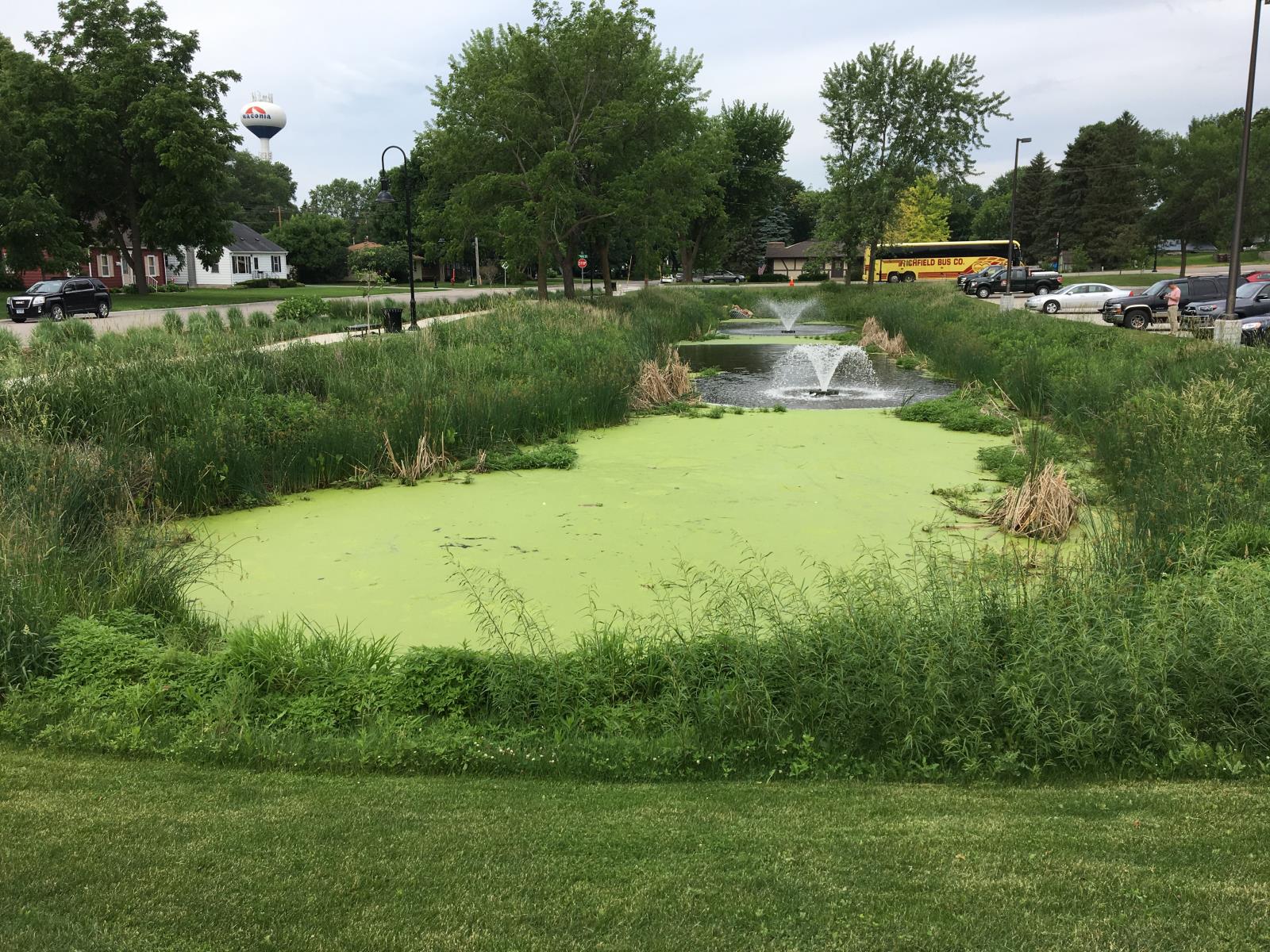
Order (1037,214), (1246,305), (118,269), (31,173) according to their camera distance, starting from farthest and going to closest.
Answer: (1037,214), (118,269), (31,173), (1246,305)

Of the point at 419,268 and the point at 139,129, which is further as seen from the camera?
the point at 419,268

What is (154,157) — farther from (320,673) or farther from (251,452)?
(320,673)

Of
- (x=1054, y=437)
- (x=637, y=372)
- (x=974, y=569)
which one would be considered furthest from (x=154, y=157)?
(x=974, y=569)

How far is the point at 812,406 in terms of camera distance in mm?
17359

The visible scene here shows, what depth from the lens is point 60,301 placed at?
99.8 feet

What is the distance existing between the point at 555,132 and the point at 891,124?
23.4m

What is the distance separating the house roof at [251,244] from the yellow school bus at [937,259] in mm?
42310

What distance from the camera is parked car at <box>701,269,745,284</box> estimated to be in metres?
87.1

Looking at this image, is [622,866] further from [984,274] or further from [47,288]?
[984,274]

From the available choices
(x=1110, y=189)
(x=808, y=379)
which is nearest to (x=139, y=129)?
(x=808, y=379)

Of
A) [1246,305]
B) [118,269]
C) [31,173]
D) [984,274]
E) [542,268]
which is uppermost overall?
[31,173]

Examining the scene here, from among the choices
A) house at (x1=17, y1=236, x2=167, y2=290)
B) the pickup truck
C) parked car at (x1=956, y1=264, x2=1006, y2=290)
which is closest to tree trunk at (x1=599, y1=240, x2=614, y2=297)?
parked car at (x1=956, y1=264, x2=1006, y2=290)

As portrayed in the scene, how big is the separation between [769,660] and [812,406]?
501 inches

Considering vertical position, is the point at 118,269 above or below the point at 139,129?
below
